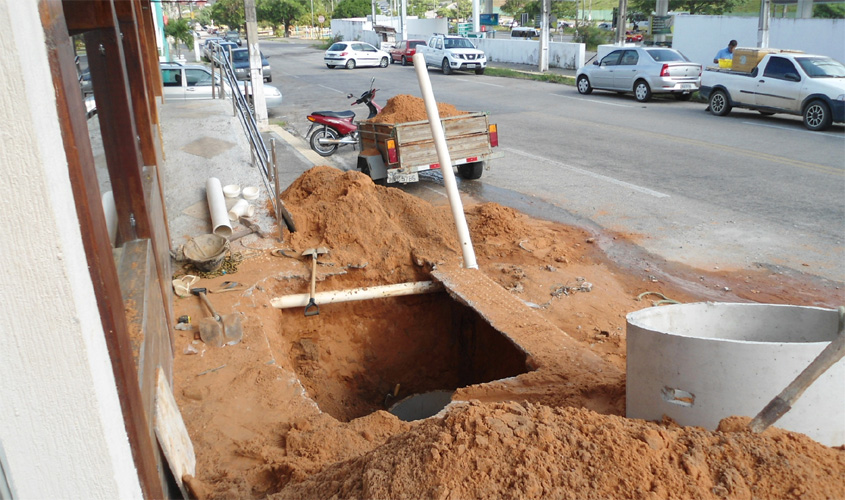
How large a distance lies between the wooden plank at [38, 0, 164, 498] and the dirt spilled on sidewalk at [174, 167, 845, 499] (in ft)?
2.81

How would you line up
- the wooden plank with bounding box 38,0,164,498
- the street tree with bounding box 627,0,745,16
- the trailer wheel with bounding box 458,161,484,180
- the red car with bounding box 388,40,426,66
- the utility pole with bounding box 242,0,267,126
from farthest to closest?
the street tree with bounding box 627,0,745,16
the red car with bounding box 388,40,426,66
the utility pole with bounding box 242,0,267,126
the trailer wheel with bounding box 458,161,484,180
the wooden plank with bounding box 38,0,164,498

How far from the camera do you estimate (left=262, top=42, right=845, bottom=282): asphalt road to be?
9.07 metres

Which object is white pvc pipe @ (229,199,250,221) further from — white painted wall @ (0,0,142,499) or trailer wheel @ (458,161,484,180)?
white painted wall @ (0,0,142,499)

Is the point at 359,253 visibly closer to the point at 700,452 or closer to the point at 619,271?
the point at 619,271

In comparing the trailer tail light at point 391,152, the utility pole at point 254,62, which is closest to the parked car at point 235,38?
the utility pole at point 254,62

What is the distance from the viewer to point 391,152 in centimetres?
1147

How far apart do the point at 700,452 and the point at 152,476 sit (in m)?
2.44

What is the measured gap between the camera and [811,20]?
83.5ft

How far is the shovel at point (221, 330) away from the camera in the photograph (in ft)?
18.6

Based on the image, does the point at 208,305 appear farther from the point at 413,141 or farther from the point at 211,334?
the point at 413,141

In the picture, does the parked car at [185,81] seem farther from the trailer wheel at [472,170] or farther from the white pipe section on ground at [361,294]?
the white pipe section on ground at [361,294]

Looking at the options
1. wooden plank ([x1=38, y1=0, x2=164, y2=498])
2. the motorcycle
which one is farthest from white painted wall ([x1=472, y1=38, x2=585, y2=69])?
wooden plank ([x1=38, y1=0, x2=164, y2=498])

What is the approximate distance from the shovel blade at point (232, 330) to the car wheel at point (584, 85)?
21.3m

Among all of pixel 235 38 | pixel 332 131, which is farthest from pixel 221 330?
pixel 235 38
